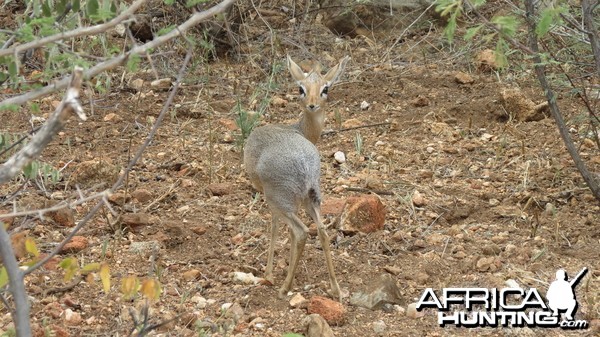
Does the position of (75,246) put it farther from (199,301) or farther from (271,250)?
(271,250)

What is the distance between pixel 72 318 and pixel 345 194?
8.00 feet

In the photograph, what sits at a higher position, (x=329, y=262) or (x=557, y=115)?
(x=557, y=115)

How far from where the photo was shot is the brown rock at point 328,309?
445 cm

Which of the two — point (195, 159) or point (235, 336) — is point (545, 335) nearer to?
point (235, 336)

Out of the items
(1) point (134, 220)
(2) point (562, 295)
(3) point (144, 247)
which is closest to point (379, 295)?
(2) point (562, 295)

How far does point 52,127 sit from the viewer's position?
246 cm

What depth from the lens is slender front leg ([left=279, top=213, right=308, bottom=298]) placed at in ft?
15.7

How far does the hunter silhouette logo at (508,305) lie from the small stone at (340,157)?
2.32m

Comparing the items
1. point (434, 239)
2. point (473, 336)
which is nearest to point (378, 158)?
point (434, 239)

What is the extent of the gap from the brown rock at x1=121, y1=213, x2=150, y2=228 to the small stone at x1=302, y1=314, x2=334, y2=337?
1749mm

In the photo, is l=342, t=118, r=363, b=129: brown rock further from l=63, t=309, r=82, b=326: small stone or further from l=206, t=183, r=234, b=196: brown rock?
l=63, t=309, r=82, b=326: small stone

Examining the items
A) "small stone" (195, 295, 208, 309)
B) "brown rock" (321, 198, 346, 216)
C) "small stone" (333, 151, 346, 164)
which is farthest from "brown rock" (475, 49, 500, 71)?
"small stone" (195, 295, 208, 309)

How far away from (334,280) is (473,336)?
79 cm

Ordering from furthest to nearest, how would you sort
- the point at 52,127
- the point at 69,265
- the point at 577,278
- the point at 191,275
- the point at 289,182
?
the point at 191,275, the point at 289,182, the point at 577,278, the point at 69,265, the point at 52,127
